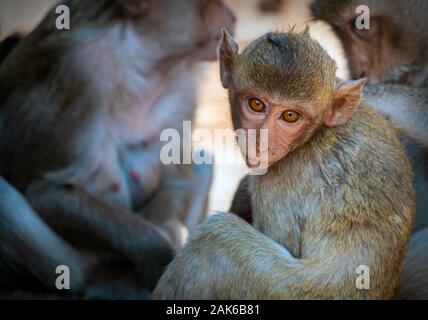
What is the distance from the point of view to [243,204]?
169 inches

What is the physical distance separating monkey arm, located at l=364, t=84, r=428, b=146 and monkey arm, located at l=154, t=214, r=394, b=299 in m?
1.09

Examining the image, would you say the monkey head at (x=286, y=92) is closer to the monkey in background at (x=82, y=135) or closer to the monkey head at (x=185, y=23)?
the monkey in background at (x=82, y=135)

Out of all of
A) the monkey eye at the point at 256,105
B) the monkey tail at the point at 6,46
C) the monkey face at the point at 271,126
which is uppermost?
the monkey tail at the point at 6,46

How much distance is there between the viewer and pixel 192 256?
3.66 m

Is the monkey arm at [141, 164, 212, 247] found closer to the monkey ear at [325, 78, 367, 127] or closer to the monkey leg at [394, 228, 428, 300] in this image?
the monkey leg at [394, 228, 428, 300]

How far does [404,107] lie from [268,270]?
1.40m

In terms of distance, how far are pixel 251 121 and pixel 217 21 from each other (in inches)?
113

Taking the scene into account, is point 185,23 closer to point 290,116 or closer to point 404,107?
point 404,107

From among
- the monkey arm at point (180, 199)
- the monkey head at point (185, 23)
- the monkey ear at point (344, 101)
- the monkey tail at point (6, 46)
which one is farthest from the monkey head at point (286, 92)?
the monkey tail at point (6, 46)

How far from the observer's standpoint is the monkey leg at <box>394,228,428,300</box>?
4.26 m

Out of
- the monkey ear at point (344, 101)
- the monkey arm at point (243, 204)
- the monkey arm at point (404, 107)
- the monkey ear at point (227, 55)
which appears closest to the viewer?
the monkey ear at point (344, 101)

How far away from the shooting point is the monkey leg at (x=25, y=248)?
571 centimetres

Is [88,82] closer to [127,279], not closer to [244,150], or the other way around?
[127,279]

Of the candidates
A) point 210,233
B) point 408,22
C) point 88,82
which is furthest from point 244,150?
point 88,82
